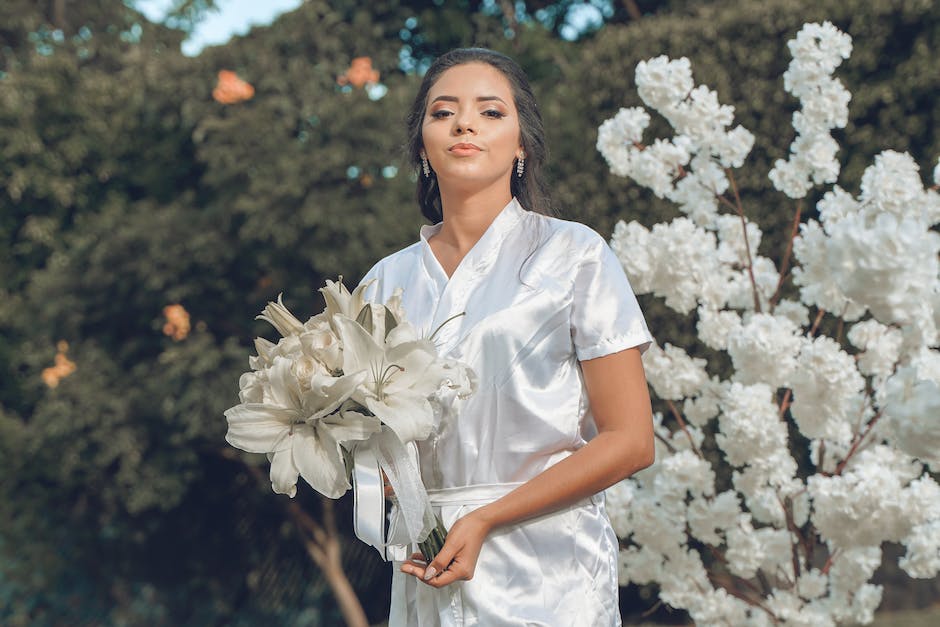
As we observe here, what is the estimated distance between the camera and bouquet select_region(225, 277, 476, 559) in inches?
63.7

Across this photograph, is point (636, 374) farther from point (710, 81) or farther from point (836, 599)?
point (710, 81)

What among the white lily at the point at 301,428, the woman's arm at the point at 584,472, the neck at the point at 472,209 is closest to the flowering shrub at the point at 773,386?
the neck at the point at 472,209

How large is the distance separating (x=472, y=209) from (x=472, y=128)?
0.48 feet

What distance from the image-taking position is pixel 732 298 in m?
3.70

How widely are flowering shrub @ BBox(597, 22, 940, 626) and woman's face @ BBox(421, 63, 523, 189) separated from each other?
1251mm

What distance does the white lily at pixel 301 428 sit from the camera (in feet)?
5.36

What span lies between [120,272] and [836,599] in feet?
19.5

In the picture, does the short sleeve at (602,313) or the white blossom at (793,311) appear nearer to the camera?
the short sleeve at (602,313)

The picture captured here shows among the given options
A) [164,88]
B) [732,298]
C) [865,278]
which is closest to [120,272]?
[164,88]

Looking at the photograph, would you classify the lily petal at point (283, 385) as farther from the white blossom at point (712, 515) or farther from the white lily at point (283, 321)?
the white blossom at point (712, 515)

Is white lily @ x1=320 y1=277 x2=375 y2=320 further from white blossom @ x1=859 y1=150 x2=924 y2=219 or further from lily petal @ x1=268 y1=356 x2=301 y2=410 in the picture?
white blossom @ x1=859 y1=150 x2=924 y2=219

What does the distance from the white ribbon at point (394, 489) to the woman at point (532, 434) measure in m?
0.05

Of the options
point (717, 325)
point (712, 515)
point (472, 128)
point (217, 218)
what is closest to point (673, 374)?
point (717, 325)

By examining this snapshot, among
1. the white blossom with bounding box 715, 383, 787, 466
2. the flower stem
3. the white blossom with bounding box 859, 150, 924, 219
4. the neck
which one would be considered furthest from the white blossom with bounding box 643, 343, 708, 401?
the flower stem
